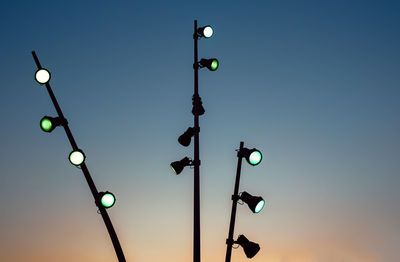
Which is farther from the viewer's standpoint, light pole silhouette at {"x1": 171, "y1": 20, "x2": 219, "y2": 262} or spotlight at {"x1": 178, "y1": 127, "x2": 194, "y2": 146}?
spotlight at {"x1": 178, "y1": 127, "x2": 194, "y2": 146}

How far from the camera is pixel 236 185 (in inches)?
250

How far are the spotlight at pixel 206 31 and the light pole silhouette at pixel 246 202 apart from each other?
Answer: 2.27 m

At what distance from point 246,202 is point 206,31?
3.42 meters

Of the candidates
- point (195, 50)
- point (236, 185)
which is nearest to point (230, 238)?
point (236, 185)

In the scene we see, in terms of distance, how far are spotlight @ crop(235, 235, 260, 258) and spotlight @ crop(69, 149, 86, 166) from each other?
3.33m

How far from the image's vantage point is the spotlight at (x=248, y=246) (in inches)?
245

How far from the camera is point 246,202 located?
6.12m

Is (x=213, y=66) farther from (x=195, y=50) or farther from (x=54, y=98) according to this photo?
(x=54, y=98)

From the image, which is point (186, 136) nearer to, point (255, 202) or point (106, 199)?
point (255, 202)

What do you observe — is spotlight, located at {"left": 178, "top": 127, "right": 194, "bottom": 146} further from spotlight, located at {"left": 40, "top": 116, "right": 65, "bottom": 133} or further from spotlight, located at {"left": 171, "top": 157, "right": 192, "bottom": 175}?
spotlight, located at {"left": 40, "top": 116, "right": 65, "bottom": 133}

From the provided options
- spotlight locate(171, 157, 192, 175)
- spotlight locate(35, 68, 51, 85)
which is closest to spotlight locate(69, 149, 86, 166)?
spotlight locate(35, 68, 51, 85)

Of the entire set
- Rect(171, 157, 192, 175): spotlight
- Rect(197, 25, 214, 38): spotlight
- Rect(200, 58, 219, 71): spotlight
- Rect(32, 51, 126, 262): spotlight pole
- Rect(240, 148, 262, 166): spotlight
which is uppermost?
Rect(197, 25, 214, 38): spotlight

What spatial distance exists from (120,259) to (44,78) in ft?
9.40

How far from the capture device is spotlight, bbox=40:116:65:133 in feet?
15.5
